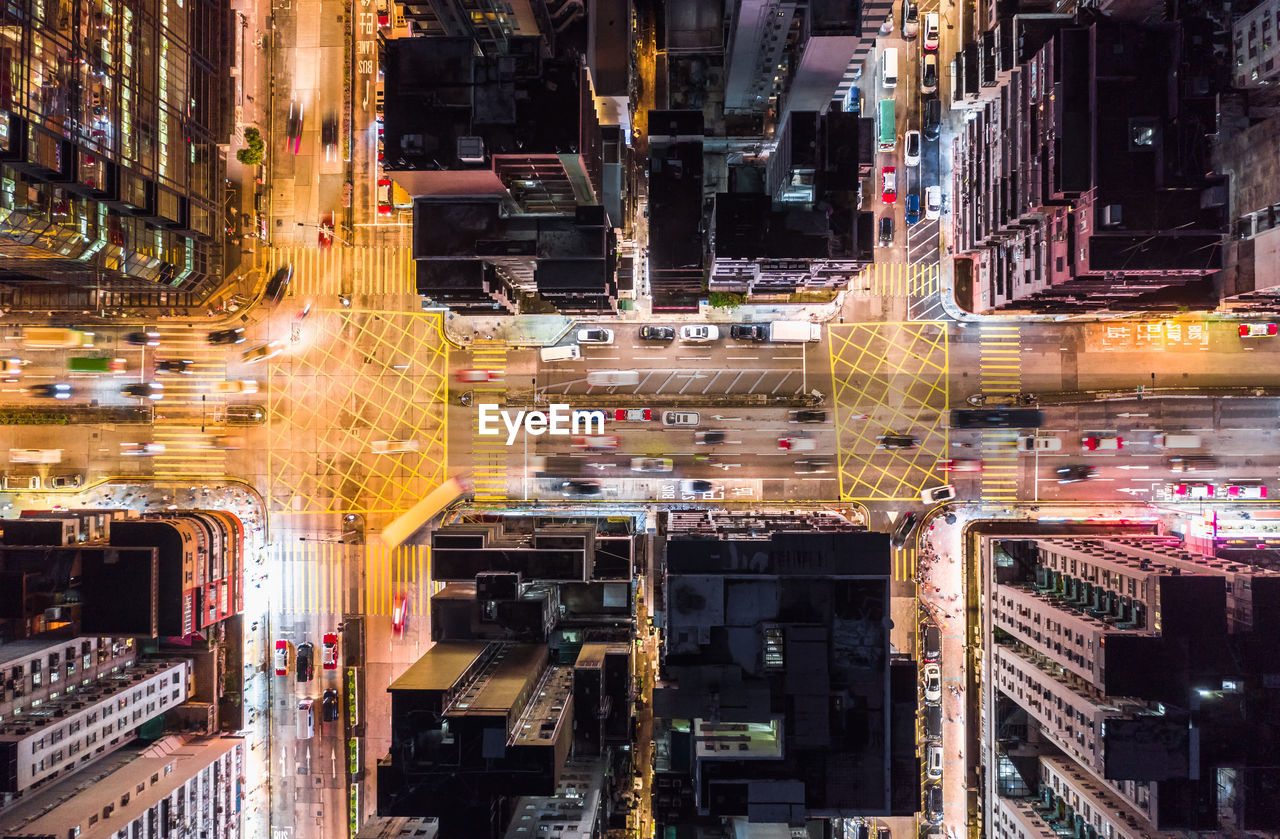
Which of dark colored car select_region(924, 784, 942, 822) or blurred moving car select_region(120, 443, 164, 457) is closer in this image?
dark colored car select_region(924, 784, 942, 822)

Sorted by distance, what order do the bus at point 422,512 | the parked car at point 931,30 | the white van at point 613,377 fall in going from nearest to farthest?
the parked car at point 931,30, the white van at point 613,377, the bus at point 422,512

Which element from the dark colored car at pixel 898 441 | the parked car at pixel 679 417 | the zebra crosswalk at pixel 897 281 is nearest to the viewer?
the zebra crosswalk at pixel 897 281

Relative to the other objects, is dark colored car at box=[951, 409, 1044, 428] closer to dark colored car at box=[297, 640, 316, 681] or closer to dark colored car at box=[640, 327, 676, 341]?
dark colored car at box=[640, 327, 676, 341]

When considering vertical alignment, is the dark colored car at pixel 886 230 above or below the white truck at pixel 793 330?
above

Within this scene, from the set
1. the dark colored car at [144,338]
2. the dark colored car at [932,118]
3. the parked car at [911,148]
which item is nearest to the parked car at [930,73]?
the dark colored car at [932,118]

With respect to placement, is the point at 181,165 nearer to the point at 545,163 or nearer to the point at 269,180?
the point at 269,180

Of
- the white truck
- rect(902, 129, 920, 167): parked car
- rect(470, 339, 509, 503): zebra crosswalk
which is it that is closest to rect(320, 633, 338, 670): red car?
rect(470, 339, 509, 503): zebra crosswalk

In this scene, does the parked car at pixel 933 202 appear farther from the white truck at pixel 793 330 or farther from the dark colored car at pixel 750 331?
the dark colored car at pixel 750 331
